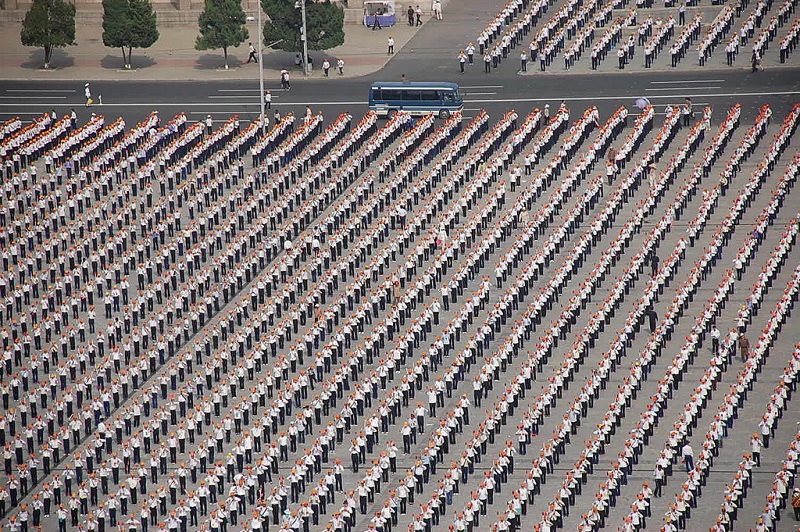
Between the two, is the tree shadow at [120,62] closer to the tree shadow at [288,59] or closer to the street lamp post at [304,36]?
the tree shadow at [288,59]

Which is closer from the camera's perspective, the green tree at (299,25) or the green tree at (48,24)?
the green tree at (299,25)

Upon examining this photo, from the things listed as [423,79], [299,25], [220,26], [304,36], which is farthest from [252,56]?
[423,79]

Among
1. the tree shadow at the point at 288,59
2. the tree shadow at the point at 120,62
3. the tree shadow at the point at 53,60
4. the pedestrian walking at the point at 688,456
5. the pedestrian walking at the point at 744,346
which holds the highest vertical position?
the tree shadow at the point at 288,59

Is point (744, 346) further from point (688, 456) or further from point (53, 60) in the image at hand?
point (53, 60)

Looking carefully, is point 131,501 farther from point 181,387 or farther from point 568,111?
point 568,111

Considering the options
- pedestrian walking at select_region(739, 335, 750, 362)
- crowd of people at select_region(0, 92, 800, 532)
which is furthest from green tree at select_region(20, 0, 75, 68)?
pedestrian walking at select_region(739, 335, 750, 362)

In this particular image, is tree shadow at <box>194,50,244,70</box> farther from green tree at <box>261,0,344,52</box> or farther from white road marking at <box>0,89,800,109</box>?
white road marking at <box>0,89,800,109</box>

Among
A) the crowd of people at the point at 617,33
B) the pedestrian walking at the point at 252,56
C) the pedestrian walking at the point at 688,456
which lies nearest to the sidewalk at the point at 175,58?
the pedestrian walking at the point at 252,56

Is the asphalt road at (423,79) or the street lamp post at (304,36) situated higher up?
the street lamp post at (304,36)
